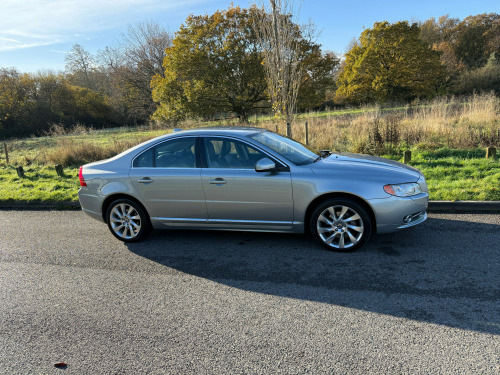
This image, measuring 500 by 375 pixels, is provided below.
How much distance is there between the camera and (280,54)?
9.07 m

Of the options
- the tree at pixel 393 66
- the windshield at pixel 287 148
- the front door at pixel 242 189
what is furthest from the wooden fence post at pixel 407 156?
the tree at pixel 393 66

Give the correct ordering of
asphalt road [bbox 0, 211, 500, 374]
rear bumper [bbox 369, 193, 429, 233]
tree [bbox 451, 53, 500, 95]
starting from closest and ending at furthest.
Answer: asphalt road [bbox 0, 211, 500, 374] < rear bumper [bbox 369, 193, 429, 233] < tree [bbox 451, 53, 500, 95]

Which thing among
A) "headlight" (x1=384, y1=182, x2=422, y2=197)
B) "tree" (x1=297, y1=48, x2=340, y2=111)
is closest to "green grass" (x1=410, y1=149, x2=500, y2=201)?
"headlight" (x1=384, y1=182, x2=422, y2=197)

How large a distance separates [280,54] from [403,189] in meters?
5.93

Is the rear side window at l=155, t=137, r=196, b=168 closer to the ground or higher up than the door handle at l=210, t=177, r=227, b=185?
higher up

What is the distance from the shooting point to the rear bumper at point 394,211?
169 inches

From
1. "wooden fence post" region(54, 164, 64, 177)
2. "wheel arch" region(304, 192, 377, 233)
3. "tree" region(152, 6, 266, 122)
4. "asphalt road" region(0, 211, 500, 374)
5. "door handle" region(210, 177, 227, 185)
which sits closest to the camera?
"asphalt road" region(0, 211, 500, 374)

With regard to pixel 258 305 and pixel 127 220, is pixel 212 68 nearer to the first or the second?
pixel 127 220

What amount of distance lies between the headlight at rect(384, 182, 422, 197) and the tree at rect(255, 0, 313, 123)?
5.61m

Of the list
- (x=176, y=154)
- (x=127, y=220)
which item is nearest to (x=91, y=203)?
(x=127, y=220)

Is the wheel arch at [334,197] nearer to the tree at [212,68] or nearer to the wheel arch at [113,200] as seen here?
the wheel arch at [113,200]

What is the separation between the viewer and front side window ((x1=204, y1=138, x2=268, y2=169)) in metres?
4.77

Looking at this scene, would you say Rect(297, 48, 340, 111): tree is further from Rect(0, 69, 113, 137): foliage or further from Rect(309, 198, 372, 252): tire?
Rect(0, 69, 113, 137): foliage

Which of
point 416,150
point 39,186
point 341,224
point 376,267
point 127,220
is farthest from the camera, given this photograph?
point 416,150
